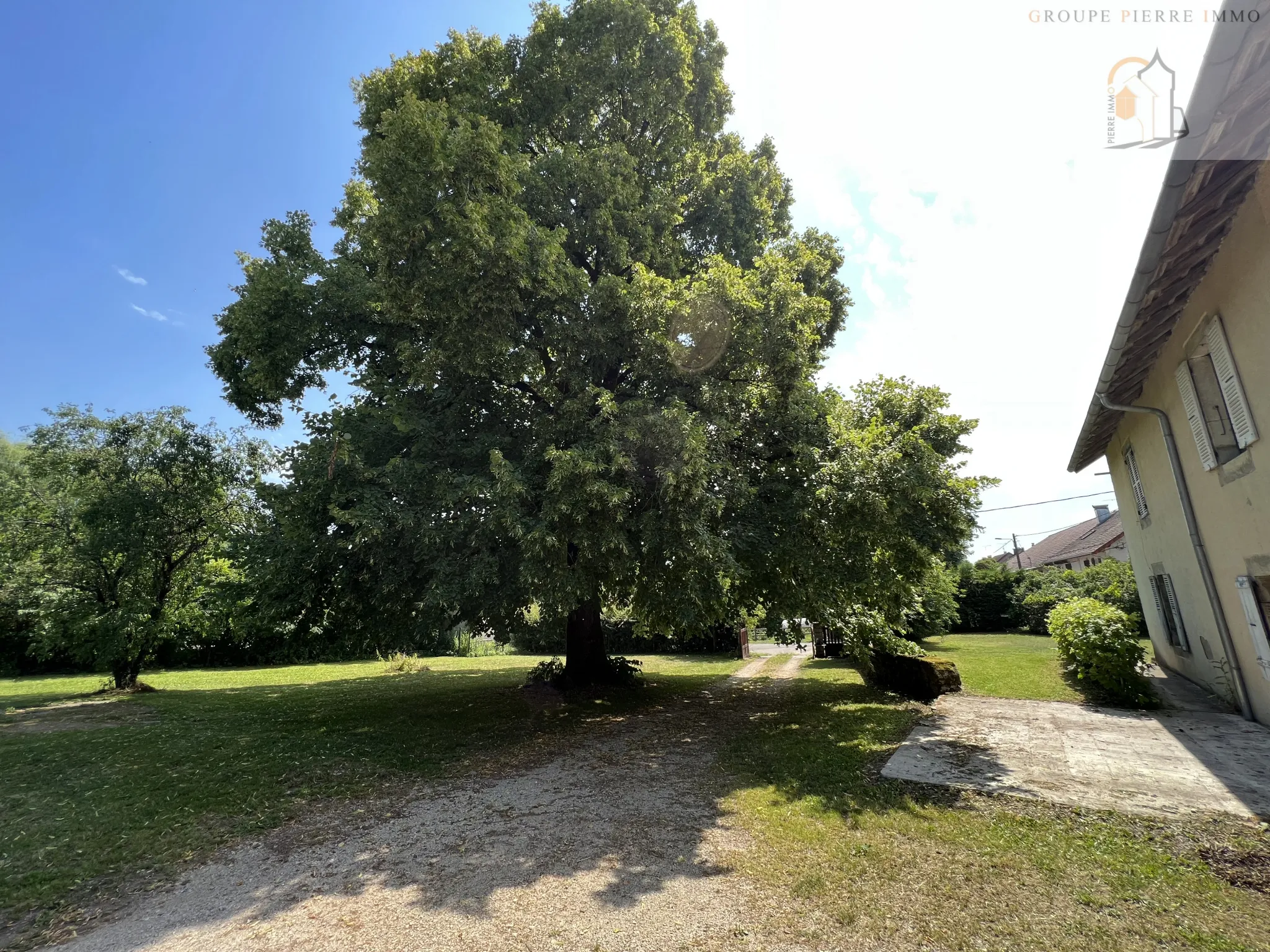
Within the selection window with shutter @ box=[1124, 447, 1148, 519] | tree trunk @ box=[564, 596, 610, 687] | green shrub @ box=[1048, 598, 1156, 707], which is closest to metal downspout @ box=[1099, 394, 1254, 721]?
green shrub @ box=[1048, 598, 1156, 707]

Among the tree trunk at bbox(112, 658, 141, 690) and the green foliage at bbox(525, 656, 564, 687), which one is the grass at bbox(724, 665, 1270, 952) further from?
the tree trunk at bbox(112, 658, 141, 690)

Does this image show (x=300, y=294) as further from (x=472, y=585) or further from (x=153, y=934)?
(x=153, y=934)

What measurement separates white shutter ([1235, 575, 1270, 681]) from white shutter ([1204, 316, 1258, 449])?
1820 millimetres

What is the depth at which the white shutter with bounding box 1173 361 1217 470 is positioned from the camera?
24.0ft

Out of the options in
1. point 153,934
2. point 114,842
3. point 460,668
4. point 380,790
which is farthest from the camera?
point 460,668

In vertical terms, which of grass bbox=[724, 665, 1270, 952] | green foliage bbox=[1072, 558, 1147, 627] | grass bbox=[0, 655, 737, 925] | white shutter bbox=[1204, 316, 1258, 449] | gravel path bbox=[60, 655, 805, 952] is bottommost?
gravel path bbox=[60, 655, 805, 952]

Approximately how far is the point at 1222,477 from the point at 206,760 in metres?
14.3

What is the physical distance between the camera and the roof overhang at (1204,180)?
12.6 ft

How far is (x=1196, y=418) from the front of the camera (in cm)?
743

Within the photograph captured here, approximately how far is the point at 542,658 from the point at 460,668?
6554 mm

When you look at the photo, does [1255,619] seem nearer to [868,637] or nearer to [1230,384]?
[1230,384]

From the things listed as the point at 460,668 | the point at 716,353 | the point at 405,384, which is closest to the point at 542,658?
the point at 460,668

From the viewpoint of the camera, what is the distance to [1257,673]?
758 centimetres

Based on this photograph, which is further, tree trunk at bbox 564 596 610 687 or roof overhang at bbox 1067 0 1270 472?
tree trunk at bbox 564 596 610 687
